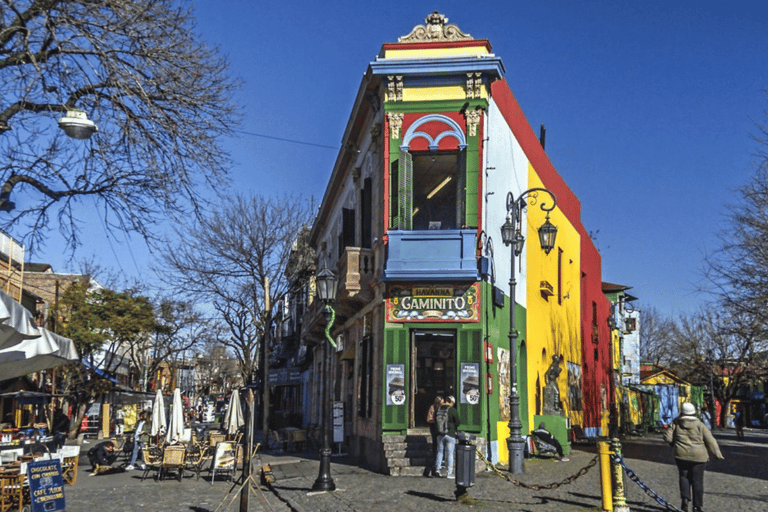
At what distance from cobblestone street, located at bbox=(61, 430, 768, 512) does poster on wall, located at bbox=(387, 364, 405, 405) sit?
1.61 m

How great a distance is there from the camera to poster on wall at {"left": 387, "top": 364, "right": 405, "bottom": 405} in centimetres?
1853

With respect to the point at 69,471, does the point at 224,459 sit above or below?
above

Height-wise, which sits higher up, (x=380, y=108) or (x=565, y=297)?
(x=380, y=108)

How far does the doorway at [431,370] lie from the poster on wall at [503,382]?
1100mm

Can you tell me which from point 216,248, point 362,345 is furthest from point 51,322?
point 362,345

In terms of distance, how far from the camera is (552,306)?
2762 cm

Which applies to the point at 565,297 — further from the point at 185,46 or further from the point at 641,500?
the point at 185,46

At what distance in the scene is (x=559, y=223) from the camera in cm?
2883

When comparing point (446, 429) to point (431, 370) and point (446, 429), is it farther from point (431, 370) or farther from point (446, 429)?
point (431, 370)

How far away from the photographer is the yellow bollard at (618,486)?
11898 millimetres

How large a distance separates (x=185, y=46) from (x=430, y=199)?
10464 mm

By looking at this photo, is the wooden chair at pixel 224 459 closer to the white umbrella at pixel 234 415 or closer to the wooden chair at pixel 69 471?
the wooden chair at pixel 69 471

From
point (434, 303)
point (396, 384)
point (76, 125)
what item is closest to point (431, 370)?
point (396, 384)

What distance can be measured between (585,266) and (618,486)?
A: 24.2 metres
